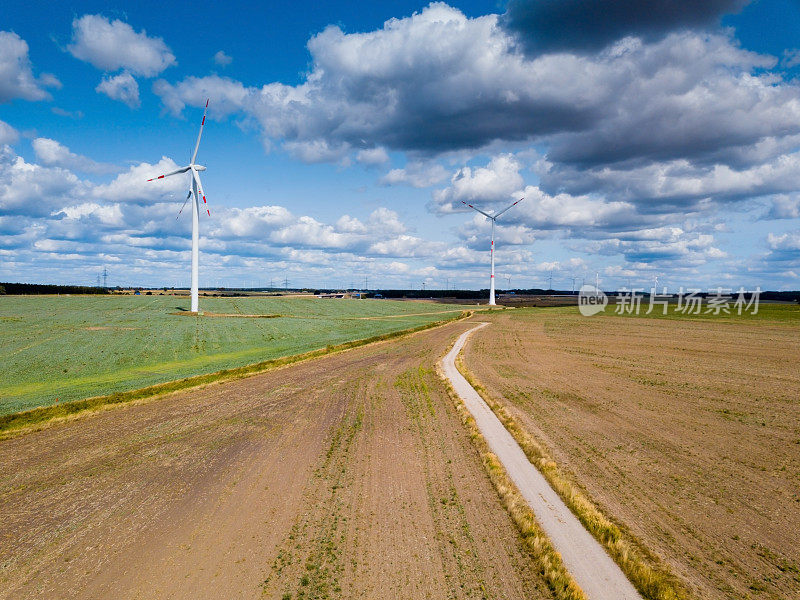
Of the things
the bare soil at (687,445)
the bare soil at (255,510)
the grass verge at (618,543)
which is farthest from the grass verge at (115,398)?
the grass verge at (618,543)

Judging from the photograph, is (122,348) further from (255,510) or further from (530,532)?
(530,532)

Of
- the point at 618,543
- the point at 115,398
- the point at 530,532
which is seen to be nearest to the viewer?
the point at 618,543

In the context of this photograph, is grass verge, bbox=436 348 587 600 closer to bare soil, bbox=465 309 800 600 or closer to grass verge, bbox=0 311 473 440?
bare soil, bbox=465 309 800 600

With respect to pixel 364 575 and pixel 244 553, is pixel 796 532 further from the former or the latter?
pixel 244 553

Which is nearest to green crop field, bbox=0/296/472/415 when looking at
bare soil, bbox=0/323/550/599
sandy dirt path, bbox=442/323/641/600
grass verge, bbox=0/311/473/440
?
grass verge, bbox=0/311/473/440

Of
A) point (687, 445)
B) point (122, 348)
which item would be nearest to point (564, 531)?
point (687, 445)

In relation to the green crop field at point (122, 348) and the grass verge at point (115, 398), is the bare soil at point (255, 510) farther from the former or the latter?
the green crop field at point (122, 348)
